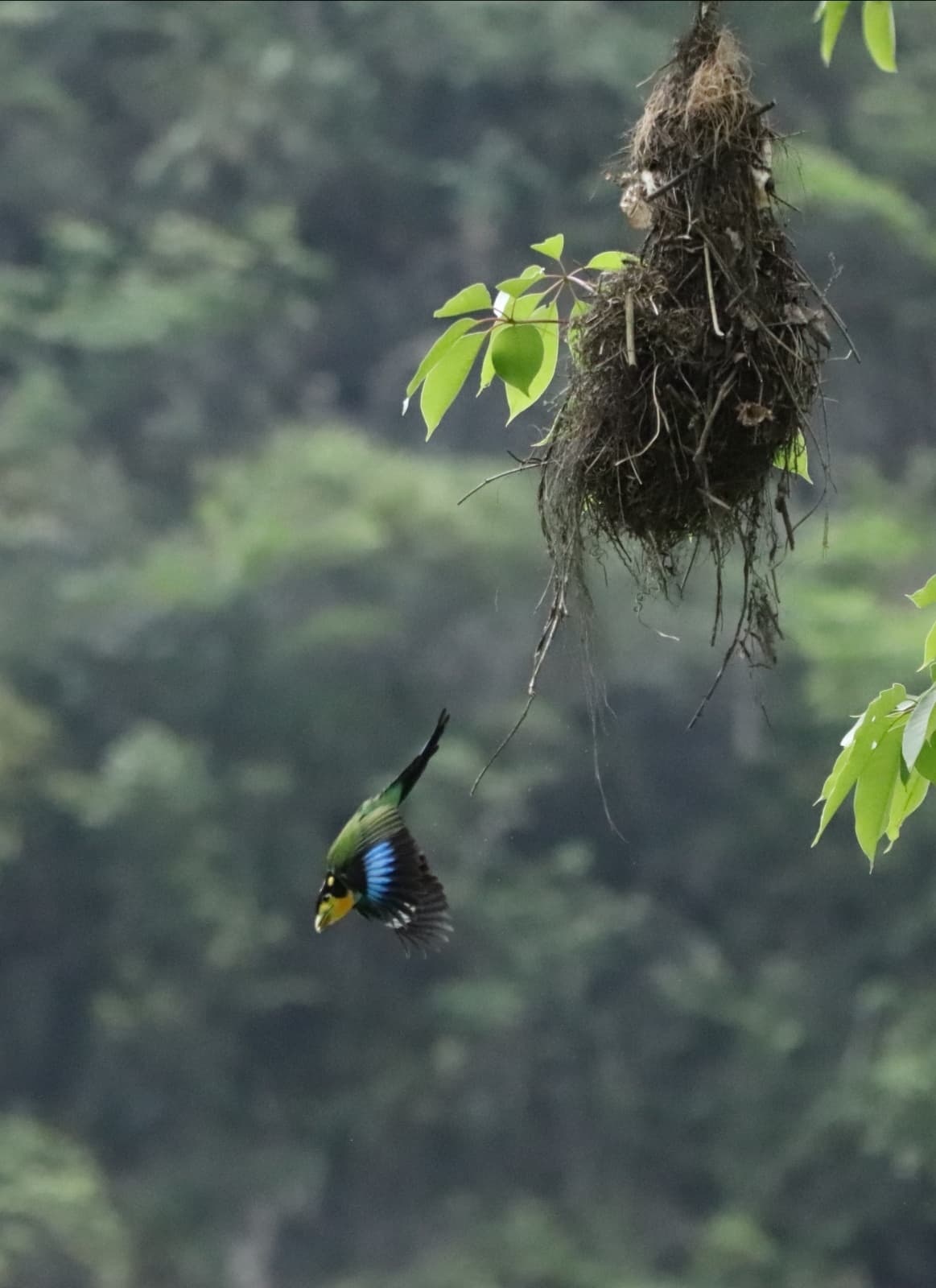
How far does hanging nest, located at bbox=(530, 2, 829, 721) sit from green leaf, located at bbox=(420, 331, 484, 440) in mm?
133

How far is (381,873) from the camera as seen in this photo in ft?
5.87

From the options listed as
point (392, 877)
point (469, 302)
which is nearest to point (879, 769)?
point (469, 302)

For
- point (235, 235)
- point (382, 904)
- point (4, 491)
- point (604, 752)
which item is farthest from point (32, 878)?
point (382, 904)

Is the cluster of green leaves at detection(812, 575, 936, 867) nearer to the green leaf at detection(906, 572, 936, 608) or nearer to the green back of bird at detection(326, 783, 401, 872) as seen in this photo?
the green leaf at detection(906, 572, 936, 608)

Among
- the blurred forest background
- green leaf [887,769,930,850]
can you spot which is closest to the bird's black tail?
green leaf [887,769,930,850]

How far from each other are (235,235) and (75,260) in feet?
2.82

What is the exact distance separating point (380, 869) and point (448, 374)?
1.87 ft

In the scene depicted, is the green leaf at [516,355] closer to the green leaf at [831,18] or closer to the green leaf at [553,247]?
the green leaf at [553,247]

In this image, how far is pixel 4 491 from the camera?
9.91m

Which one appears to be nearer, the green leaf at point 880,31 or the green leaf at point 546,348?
the green leaf at point 880,31

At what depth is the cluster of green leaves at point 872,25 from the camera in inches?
38.1

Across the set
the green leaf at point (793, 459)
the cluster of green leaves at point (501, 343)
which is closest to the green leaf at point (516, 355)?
the cluster of green leaves at point (501, 343)

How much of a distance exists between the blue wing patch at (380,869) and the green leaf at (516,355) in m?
0.55

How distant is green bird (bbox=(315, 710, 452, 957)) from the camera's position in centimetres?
175
